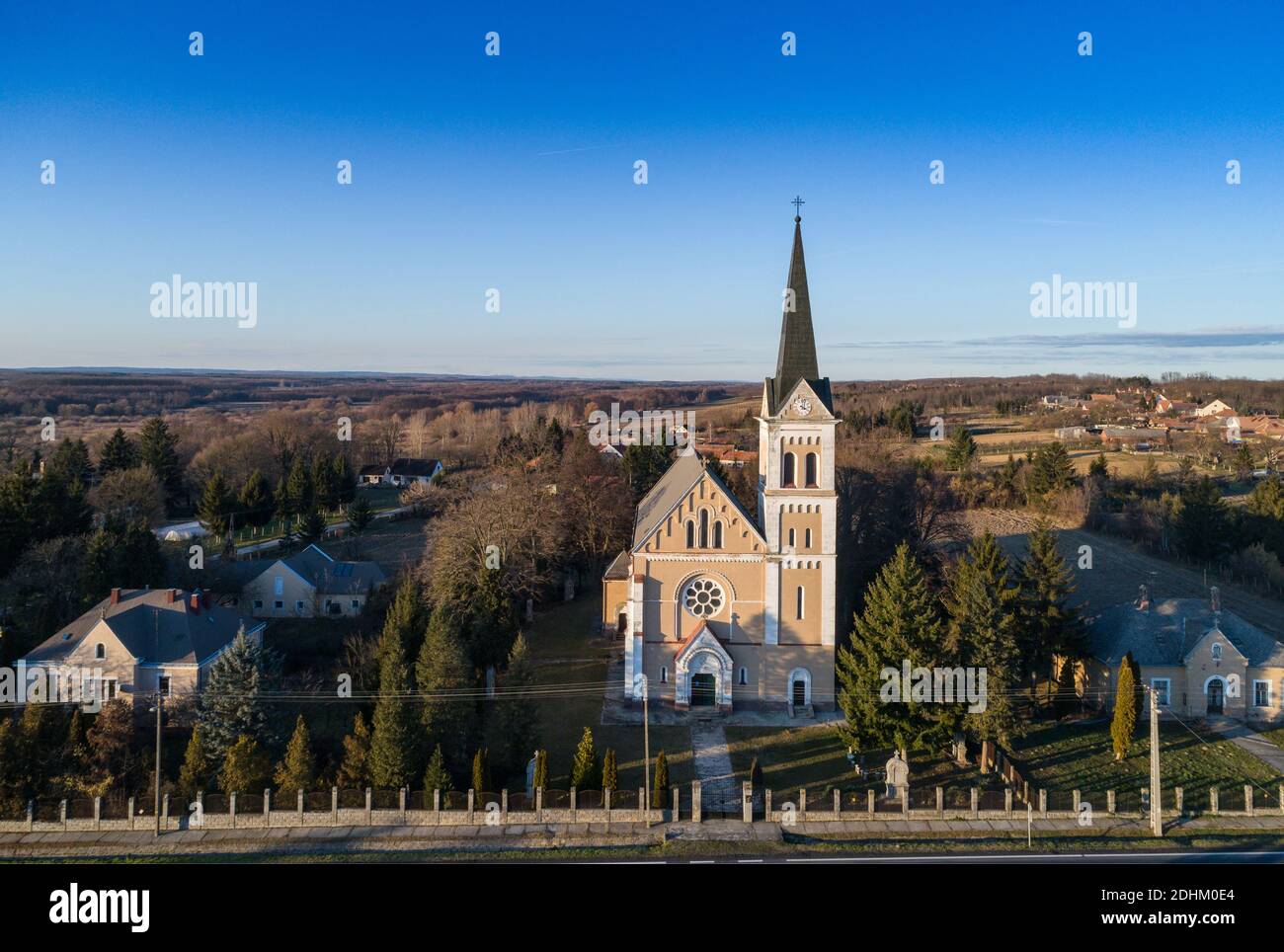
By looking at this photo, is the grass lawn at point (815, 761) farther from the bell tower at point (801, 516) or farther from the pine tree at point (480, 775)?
the pine tree at point (480, 775)

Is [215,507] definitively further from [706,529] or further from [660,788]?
[660,788]

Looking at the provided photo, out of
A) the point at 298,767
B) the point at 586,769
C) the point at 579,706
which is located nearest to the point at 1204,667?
the point at 579,706

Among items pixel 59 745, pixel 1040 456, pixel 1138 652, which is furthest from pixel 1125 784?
pixel 1040 456

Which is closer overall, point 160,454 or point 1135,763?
point 1135,763

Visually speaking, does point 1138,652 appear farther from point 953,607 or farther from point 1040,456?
point 1040,456

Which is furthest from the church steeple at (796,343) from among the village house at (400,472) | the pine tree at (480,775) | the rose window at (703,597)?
the village house at (400,472)

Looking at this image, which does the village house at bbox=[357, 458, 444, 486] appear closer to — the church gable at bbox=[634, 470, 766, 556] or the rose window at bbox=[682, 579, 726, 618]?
the church gable at bbox=[634, 470, 766, 556]

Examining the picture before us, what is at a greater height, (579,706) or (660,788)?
(660,788)
